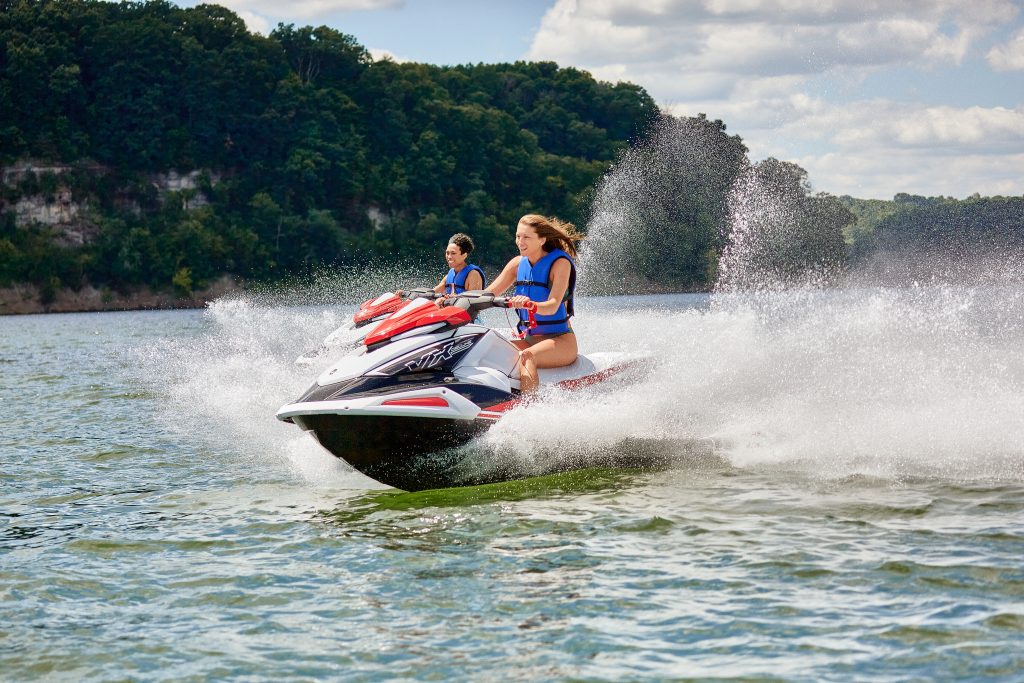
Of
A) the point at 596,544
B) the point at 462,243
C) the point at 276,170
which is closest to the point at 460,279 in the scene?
the point at 462,243

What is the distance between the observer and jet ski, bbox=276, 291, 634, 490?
246 inches

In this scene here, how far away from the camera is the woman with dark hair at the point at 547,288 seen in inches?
290

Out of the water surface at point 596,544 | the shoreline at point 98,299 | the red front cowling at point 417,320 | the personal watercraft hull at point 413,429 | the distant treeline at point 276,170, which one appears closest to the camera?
the water surface at point 596,544

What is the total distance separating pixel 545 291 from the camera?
7586mm

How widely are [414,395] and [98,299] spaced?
6919 centimetres

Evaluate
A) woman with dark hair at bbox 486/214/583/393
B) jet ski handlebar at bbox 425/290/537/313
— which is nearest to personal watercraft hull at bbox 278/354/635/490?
jet ski handlebar at bbox 425/290/537/313

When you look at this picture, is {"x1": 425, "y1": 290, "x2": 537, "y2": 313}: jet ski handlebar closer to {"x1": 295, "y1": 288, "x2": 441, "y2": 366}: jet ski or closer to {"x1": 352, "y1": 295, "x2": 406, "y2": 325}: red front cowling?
{"x1": 295, "y1": 288, "x2": 441, "y2": 366}: jet ski

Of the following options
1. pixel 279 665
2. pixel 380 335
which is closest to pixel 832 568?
pixel 279 665

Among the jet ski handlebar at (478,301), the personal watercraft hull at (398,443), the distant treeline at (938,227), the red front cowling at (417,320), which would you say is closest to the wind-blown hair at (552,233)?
the jet ski handlebar at (478,301)

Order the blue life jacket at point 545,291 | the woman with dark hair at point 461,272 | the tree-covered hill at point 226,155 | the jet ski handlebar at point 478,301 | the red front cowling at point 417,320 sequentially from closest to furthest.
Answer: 1. the red front cowling at point 417,320
2. the jet ski handlebar at point 478,301
3. the blue life jacket at point 545,291
4. the woman with dark hair at point 461,272
5. the tree-covered hill at point 226,155

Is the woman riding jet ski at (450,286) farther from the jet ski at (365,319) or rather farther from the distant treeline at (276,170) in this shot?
the distant treeline at (276,170)

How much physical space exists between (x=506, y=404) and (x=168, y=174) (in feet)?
256

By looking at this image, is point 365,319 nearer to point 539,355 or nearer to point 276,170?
point 539,355

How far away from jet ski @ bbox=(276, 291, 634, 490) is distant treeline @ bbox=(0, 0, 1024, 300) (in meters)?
57.2
